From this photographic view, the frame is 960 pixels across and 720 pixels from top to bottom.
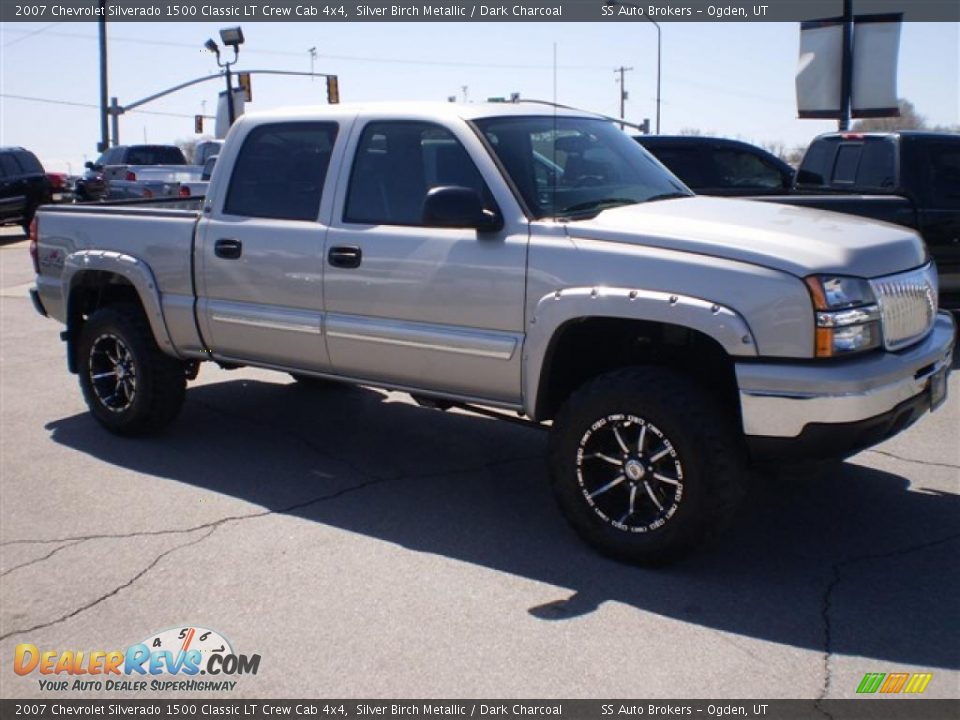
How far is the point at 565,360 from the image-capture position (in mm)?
4961

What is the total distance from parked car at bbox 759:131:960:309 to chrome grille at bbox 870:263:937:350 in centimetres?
373

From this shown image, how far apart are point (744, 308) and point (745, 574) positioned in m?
1.21

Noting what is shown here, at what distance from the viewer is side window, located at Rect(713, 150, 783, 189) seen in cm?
1095

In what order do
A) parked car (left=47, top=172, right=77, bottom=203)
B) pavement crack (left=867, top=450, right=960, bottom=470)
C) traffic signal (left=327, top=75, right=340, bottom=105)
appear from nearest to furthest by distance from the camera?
pavement crack (left=867, top=450, right=960, bottom=470) < parked car (left=47, top=172, right=77, bottom=203) < traffic signal (left=327, top=75, right=340, bottom=105)

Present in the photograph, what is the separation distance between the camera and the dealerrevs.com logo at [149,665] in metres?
3.78

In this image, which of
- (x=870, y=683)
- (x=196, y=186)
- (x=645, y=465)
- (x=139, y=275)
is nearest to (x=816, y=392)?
(x=645, y=465)

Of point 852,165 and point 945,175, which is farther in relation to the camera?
point 852,165

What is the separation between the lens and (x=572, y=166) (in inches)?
208

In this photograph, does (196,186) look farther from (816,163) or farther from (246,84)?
(246,84)

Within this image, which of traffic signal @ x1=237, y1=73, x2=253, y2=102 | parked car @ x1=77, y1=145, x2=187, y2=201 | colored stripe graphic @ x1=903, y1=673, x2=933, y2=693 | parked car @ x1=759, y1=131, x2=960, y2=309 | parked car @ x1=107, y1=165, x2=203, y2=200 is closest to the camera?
colored stripe graphic @ x1=903, y1=673, x2=933, y2=693

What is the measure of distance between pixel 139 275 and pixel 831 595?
14.4ft

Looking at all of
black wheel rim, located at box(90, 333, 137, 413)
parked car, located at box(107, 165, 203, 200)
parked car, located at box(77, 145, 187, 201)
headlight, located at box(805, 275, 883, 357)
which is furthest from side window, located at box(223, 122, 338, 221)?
parked car, located at box(77, 145, 187, 201)

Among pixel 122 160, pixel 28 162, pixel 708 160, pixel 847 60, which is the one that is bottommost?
pixel 708 160

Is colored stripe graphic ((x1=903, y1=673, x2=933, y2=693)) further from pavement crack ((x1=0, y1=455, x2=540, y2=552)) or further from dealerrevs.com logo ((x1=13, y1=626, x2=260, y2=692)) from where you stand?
pavement crack ((x1=0, y1=455, x2=540, y2=552))
